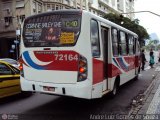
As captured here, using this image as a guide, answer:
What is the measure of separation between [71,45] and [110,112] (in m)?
2.20

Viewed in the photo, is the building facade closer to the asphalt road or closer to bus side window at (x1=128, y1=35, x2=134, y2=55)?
bus side window at (x1=128, y1=35, x2=134, y2=55)

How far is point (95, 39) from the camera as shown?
819cm

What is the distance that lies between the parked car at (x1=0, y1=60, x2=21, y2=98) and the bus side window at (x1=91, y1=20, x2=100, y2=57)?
3.21 meters

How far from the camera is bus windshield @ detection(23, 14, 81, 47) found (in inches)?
308

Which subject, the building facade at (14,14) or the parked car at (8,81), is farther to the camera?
the building facade at (14,14)

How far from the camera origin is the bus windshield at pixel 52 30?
25.7 ft

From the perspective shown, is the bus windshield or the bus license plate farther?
the bus license plate

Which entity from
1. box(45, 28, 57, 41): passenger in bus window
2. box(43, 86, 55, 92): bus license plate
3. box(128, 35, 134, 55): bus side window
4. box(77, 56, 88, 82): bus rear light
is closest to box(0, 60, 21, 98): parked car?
box(43, 86, 55, 92): bus license plate

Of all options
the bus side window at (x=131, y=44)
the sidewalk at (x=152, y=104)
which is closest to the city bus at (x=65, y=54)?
the sidewalk at (x=152, y=104)

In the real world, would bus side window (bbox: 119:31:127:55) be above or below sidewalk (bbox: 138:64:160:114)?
above

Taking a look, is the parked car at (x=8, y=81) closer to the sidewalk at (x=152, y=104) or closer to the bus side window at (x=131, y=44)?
the sidewalk at (x=152, y=104)

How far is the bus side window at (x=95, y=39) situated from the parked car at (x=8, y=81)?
10.5ft

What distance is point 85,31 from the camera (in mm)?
7707

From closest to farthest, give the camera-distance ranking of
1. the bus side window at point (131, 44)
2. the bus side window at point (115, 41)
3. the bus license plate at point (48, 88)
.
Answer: the bus license plate at point (48, 88) < the bus side window at point (115, 41) < the bus side window at point (131, 44)
